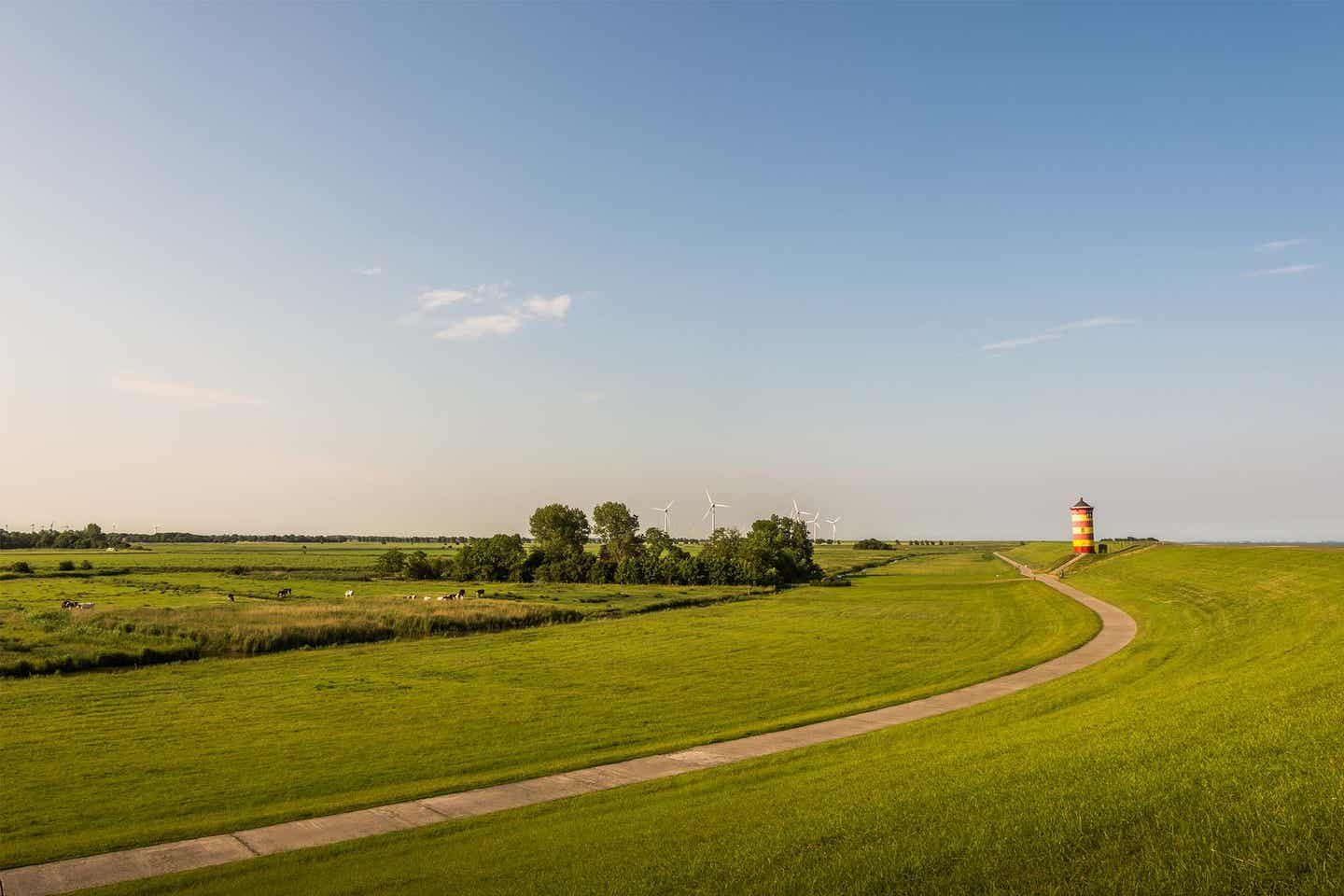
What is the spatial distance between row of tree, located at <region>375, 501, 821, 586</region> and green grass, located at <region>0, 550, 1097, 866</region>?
68.1 metres

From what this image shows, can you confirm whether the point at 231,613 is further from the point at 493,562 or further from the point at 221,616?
the point at 493,562

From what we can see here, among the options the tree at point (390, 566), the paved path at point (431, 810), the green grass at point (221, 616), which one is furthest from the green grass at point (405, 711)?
the tree at point (390, 566)

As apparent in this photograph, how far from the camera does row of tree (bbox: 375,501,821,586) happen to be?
11900 centimetres

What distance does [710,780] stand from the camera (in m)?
16.4

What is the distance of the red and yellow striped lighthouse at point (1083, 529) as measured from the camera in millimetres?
90188

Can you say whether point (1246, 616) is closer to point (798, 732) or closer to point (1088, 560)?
point (798, 732)

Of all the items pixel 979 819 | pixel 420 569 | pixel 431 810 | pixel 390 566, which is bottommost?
pixel 420 569

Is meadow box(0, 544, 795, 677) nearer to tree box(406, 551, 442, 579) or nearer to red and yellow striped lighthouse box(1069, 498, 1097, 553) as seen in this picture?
tree box(406, 551, 442, 579)

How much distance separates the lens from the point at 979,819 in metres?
10.5

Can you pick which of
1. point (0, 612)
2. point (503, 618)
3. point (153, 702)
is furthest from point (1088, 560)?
point (0, 612)

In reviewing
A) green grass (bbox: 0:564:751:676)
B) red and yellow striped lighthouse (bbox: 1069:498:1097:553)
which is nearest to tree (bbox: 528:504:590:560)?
green grass (bbox: 0:564:751:676)

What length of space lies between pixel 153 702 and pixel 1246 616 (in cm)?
4436

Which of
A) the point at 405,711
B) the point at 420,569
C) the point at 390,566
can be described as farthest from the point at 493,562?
the point at 405,711

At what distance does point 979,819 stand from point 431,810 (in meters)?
10.8
